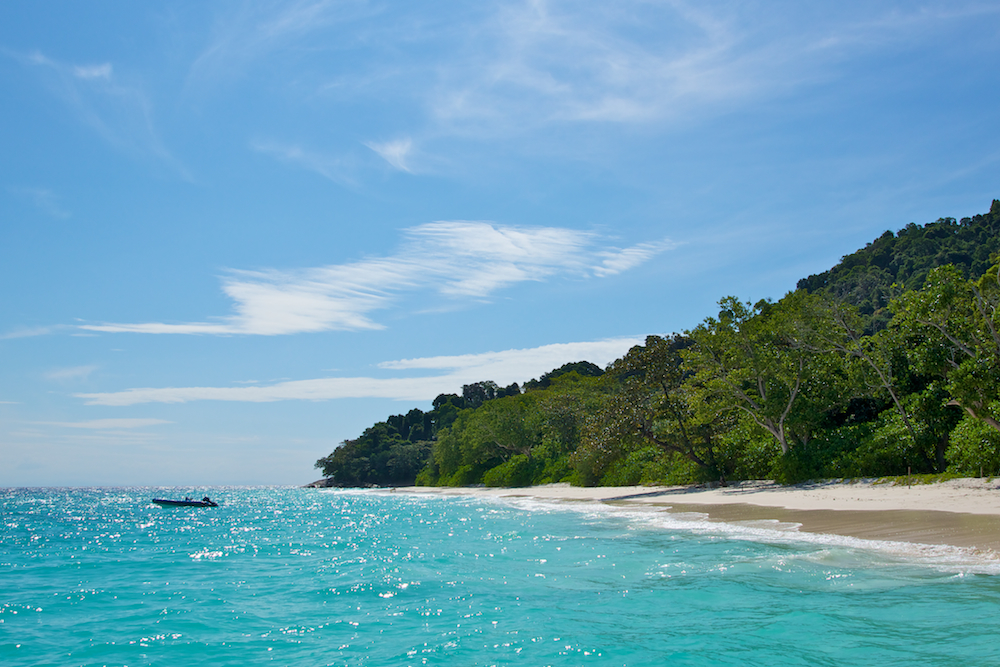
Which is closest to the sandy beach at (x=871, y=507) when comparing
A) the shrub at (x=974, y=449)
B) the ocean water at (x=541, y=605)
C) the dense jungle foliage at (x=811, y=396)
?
the shrub at (x=974, y=449)

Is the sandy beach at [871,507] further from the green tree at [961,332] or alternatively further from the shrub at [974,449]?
the green tree at [961,332]

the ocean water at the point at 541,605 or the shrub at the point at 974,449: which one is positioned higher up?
the shrub at the point at 974,449

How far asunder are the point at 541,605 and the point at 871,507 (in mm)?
13454

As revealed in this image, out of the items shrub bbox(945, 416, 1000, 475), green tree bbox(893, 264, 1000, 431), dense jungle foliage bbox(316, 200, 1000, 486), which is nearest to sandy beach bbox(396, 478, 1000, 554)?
shrub bbox(945, 416, 1000, 475)

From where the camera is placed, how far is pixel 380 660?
295 inches

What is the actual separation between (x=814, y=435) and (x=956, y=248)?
89.9 metres

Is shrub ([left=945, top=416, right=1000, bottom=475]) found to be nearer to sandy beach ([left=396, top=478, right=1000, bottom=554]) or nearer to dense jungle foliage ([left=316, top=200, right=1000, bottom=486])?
dense jungle foliage ([left=316, top=200, right=1000, bottom=486])

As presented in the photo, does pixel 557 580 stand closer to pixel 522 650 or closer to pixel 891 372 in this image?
pixel 522 650

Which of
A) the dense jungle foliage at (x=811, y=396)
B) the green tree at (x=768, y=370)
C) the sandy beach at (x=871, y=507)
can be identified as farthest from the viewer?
the green tree at (x=768, y=370)

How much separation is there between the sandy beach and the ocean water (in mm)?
1163

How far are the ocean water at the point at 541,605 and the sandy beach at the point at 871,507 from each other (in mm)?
1163

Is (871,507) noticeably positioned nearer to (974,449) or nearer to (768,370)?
(974,449)

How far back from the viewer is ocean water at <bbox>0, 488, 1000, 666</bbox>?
729cm

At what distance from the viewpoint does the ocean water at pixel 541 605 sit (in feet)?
23.9
